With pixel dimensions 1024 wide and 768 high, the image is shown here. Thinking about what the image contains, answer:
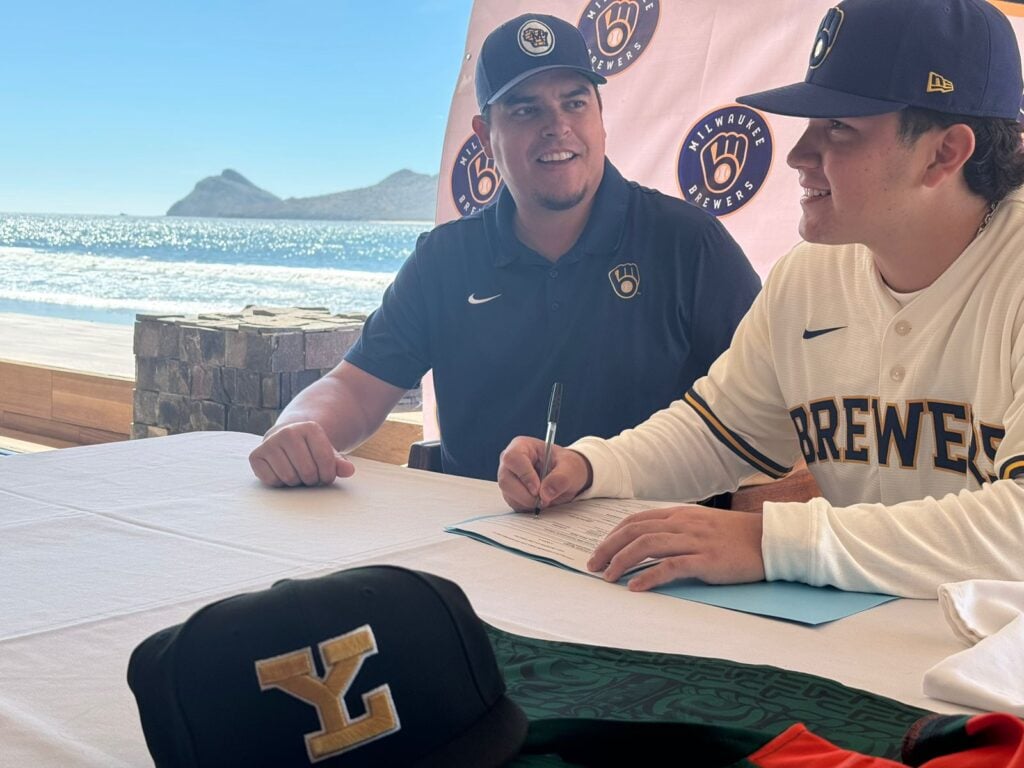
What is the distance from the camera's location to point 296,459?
144 cm

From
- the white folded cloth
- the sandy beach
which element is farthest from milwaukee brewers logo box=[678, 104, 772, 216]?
the sandy beach

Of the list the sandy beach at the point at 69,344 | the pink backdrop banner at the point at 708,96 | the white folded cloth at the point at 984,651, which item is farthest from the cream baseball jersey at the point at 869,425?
the sandy beach at the point at 69,344

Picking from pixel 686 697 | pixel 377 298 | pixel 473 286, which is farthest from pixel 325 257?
pixel 686 697

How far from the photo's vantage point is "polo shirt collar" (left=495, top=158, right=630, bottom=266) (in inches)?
78.6

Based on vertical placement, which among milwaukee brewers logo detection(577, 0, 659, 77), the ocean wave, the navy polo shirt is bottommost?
the ocean wave

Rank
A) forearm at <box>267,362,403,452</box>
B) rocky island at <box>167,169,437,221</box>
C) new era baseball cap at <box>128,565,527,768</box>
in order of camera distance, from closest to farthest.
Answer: new era baseball cap at <box>128,565,527,768</box>
forearm at <box>267,362,403,452</box>
rocky island at <box>167,169,437,221</box>

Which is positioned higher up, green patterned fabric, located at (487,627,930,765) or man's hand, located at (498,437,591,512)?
man's hand, located at (498,437,591,512)

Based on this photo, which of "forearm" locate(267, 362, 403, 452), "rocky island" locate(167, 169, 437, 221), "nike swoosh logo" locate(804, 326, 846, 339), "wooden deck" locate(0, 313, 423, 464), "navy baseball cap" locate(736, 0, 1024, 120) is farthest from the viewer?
"rocky island" locate(167, 169, 437, 221)

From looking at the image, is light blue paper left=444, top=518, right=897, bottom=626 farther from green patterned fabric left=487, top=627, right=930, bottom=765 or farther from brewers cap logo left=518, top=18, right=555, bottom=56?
brewers cap logo left=518, top=18, right=555, bottom=56

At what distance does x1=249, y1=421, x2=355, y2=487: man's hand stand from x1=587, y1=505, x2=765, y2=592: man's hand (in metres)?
0.50

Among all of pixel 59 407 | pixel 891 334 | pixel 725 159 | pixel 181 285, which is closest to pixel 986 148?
pixel 891 334

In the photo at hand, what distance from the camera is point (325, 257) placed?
22.7 m

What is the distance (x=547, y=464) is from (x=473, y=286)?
0.75 m

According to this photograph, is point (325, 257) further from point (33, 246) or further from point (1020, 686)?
point (1020, 686)
